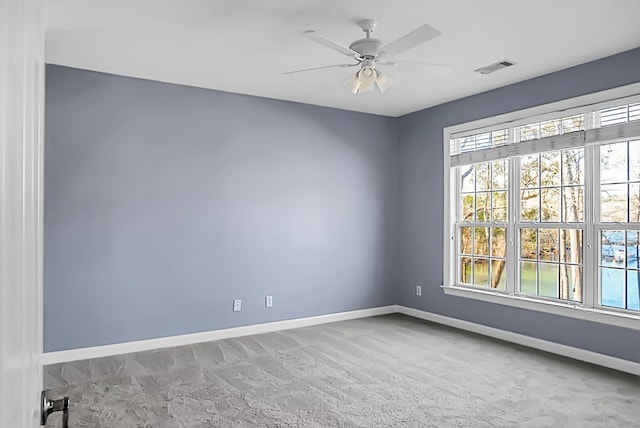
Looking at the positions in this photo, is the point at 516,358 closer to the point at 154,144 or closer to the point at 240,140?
the point at 240,140

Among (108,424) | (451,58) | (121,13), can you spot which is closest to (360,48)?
(451,58)

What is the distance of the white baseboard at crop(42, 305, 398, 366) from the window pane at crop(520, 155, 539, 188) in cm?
244

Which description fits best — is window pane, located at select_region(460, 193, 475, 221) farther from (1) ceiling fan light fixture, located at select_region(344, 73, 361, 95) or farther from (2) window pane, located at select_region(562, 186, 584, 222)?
(1) ceiling fan light fixture, located at select_region(344, 73, 361, 95)

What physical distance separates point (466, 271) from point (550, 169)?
1.52 m

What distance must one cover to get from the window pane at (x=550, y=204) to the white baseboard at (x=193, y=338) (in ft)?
7.97

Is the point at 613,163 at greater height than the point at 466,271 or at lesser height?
greater

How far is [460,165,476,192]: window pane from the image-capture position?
5.45m

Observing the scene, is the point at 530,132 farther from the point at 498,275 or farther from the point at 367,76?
the point at 367,76

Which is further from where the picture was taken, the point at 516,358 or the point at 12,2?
the point at 516,358

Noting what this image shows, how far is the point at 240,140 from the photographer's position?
5.15 metres

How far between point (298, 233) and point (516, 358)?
2634mm

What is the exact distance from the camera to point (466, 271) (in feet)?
18.1

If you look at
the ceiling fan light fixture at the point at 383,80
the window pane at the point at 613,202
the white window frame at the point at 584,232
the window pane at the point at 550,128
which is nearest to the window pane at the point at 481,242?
the white window frame at the point at 584,232

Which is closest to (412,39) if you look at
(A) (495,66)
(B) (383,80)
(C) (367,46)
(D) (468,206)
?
(C) (367,46)
